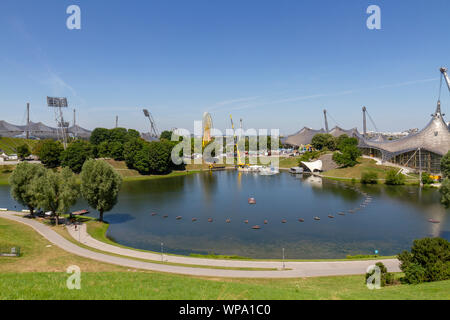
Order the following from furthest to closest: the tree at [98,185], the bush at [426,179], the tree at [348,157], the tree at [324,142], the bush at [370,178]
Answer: the tree at [324,142] → the tree at [348,157] → the bush at [370,178] → the bush at [426,179] → the tree at [98,185]

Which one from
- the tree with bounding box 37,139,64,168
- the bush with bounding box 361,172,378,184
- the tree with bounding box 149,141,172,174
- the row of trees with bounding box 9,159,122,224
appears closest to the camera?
the row of trees with bounding box 9,159,122,224

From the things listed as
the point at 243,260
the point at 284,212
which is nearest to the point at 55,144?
Result: the point at 284,212

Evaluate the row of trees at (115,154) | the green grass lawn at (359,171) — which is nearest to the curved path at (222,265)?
the green grass lawn at (359,171)

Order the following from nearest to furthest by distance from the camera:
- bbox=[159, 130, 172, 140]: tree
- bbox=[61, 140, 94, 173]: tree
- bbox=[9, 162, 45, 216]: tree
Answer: bbox=[9, 162, 45, 216]: tree
bbox=[61, 140, 94, 173]: tree
bbox=[159, 130, 172, 140]: tree

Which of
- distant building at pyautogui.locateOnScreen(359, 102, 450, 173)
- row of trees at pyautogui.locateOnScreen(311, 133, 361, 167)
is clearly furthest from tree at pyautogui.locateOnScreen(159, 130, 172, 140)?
distant building at pyautogui.locateOnScreen(359, 102, 450, 173)

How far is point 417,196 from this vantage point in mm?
58562

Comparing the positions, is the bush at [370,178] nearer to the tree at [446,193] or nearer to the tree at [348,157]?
the tree at [348,157]

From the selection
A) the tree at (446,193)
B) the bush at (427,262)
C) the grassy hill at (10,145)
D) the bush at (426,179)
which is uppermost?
the grassy hill at (10,145)

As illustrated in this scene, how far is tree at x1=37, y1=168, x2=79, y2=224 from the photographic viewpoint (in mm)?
36500

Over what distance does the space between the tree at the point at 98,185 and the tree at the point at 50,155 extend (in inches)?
2247

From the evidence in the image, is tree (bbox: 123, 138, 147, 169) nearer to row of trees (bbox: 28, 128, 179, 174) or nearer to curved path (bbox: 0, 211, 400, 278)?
row of trees (bbox: 28, 128, 179, 174)

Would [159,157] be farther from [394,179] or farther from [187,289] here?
[187,289]

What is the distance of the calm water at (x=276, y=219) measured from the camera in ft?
109
